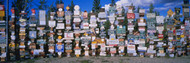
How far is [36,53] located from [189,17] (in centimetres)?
741

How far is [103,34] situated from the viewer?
710 centimetres

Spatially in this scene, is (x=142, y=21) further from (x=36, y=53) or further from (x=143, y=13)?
(x=36, y=53)

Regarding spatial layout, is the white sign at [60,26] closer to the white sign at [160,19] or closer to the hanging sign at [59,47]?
the hanging sign at [59,47]

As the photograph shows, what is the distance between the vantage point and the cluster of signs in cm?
691

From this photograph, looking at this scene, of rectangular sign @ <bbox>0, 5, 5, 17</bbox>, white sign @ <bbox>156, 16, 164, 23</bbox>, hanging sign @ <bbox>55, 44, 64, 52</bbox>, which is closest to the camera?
rectangular sign @ <bbox>0, 5, 5, 17</bbox>

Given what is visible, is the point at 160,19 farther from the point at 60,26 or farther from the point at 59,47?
the point at 59,47

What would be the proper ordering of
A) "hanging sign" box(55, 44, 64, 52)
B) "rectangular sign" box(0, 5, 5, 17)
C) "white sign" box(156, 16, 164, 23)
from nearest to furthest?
"rectangular sign" box(0, 5, 5, 17), "white sign" box(156, 16, 164, 23), "hanging sign" box(55, 44, 64, 52)

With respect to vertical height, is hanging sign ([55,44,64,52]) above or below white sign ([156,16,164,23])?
below

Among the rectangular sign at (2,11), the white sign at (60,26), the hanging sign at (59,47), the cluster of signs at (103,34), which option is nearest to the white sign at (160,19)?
the cluster of signs at (103,34)

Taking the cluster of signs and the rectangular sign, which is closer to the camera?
the rectangular sign

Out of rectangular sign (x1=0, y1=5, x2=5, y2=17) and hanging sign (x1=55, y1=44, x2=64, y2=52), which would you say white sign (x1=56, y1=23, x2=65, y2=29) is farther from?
rectangular sign (x1=0, y1=5, x2=5, y2=17)

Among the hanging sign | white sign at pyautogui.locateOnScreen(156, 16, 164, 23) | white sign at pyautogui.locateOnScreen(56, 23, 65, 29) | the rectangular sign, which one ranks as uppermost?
the rectangular sign

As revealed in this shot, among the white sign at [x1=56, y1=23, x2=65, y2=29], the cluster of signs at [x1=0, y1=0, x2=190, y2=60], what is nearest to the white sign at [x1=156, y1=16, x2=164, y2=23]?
the cluster of signs at [x1=0, y1=0, x2=190, y2=60]

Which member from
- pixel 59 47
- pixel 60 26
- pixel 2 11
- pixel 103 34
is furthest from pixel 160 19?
pixel 2 11
